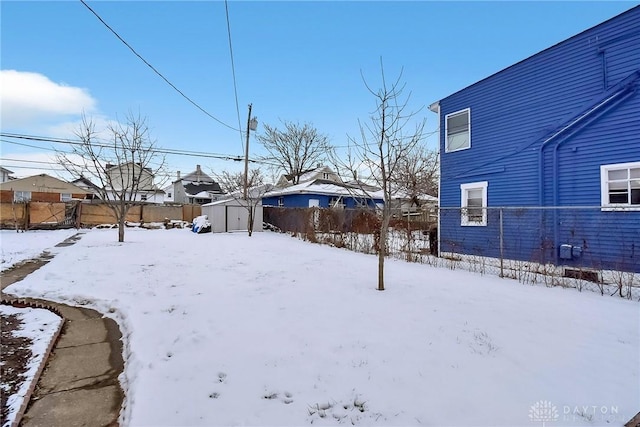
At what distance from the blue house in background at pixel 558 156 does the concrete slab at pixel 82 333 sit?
22.4 feet

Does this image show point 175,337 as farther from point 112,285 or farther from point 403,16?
point 403,16

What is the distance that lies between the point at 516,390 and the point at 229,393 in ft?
6.92

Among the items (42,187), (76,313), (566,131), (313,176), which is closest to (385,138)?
(76,313)

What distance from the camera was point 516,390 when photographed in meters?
2.30

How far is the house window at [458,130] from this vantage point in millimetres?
10448

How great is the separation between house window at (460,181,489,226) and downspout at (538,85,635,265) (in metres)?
1.55

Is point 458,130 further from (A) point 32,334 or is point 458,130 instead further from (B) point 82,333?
(A) point 32,334

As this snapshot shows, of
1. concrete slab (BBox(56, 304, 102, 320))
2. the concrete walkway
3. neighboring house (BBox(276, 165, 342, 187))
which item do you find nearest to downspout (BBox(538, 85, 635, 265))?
the concrete walkway

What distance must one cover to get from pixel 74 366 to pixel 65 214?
19.9 meters

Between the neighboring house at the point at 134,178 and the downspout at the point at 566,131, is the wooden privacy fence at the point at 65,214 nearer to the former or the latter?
the neighboring house at the point at 134,178

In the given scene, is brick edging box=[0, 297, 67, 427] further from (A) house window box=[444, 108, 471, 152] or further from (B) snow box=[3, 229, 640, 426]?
(A) house window box=[444, 108, 471, 152]

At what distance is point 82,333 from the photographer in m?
Answer: 3.64

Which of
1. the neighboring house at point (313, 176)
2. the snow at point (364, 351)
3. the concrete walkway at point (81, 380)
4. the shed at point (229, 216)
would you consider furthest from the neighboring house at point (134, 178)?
the neighboring house at point (313, 176)

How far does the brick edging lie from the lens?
2.14m
